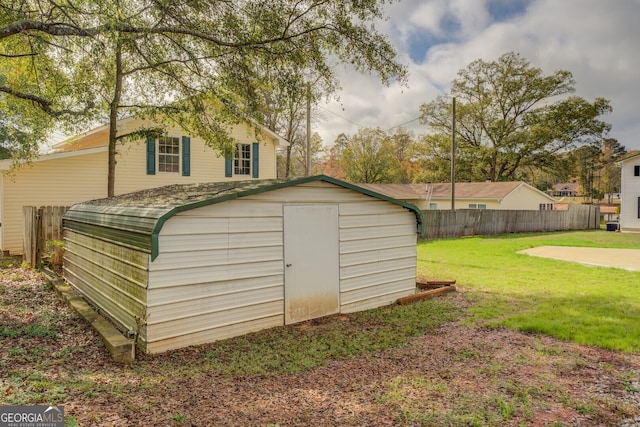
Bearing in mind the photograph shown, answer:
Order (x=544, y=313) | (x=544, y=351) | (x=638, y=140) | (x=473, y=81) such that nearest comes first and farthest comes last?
(x=544, y=351) < (x=544, y=313) < (x=473, y=81) < (x=638, y=140)

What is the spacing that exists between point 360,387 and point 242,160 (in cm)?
1334

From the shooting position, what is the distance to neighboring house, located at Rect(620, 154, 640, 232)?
2672cm

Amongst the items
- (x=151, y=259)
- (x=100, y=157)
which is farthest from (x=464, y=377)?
(x=100, y=157)

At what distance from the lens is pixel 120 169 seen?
1370cm

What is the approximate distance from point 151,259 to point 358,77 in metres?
7.38

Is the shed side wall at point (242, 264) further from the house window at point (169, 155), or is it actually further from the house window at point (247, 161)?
the house window at point (169, 155)

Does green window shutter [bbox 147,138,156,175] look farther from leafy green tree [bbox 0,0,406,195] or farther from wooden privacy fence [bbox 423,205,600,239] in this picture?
wooden privacy fence [bbox 423,205,600,239]

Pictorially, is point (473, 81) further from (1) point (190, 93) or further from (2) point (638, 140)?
(1) point (190, 93)

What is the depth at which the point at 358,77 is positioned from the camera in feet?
33.1

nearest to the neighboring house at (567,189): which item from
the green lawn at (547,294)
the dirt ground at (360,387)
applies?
the green lawn at (547,294)

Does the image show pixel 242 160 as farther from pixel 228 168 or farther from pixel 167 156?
pixel 167 156

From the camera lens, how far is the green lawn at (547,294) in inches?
239

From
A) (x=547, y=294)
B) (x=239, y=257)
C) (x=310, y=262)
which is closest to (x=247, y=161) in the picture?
(x=310, y=262)

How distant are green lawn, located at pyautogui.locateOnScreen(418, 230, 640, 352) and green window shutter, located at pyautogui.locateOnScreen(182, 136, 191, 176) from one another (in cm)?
929
